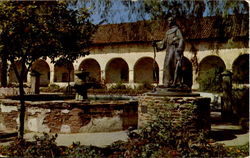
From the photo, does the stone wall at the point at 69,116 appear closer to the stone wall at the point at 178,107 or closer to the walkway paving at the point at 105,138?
the walkway paving at the point at 105,138

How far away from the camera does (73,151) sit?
5.21 meters

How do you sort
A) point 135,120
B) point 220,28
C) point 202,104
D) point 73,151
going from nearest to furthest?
point 73,151 < point 202,104 < point 135,120 < point 220,28

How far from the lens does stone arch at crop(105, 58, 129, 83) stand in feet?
93.7

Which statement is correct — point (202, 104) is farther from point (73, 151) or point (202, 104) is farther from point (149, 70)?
point (149, 70)

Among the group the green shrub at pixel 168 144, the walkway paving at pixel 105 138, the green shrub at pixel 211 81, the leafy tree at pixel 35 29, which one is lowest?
the walkway paving at pixel 105 138

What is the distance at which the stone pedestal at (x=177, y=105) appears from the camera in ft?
23.9

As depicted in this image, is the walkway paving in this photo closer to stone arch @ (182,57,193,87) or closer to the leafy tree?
the leafy tree

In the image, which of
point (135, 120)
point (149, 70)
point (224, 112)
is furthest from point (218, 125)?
point (149, 70)

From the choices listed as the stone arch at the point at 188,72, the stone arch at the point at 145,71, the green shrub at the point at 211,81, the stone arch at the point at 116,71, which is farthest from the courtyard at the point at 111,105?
the stone arch at the point at 116,71

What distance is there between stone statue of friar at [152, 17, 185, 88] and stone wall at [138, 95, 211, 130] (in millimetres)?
555

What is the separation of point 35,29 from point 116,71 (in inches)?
947

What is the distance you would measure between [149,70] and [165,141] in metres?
23.1

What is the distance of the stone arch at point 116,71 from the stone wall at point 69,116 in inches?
754

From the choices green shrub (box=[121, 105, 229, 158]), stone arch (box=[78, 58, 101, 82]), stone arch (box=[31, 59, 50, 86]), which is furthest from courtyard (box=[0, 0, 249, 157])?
stone arch (box=[31, 59, 50, 86])
